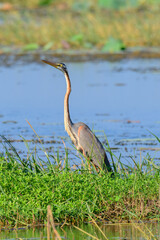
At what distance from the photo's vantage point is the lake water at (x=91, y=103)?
835 cm

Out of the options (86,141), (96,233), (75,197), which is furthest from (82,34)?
(96,233)

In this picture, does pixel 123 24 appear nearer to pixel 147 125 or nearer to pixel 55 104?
pixel 55 104

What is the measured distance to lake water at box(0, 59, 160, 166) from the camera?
8.35m

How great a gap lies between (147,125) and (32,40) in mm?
11402

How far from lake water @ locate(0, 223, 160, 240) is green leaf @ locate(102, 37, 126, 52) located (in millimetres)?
13713

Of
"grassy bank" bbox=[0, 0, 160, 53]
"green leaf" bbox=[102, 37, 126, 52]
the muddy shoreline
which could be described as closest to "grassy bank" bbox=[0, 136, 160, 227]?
the muddy shoreline

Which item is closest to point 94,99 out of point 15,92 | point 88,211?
point 15,92

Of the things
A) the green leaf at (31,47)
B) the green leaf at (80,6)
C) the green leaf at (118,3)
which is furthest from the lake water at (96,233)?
the green leaf at (80,6)

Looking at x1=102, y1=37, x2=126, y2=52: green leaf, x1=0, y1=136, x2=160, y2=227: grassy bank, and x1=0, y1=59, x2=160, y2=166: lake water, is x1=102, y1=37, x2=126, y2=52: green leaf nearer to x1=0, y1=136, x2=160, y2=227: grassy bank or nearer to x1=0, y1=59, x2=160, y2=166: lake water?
x1=0, y1=59, x2=160, y2=166: lake water

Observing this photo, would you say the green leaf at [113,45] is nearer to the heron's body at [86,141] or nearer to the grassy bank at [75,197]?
the heron's body at [86,141]

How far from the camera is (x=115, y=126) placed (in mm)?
9312

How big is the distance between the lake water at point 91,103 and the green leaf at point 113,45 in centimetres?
100

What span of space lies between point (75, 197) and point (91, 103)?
6454mm

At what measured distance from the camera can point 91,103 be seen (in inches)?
450
